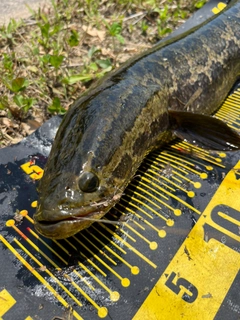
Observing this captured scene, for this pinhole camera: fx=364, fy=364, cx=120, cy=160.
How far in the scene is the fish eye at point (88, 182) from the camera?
1976mm

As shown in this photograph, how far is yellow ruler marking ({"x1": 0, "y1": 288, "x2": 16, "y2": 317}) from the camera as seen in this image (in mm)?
1884

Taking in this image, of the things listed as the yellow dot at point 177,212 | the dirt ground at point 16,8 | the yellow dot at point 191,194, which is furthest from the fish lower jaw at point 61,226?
the dirt ground at point 16,8

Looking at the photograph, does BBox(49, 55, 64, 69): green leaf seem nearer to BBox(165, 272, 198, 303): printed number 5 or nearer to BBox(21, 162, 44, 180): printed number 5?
BBox(21, 162, 44, 180): printed number 5

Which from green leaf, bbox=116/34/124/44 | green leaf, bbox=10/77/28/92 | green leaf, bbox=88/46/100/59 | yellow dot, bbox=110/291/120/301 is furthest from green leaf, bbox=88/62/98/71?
yellow dot, bbox=110/291/120/301

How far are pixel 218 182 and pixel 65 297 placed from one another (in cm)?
124

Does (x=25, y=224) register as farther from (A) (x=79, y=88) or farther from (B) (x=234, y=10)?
(B) (x=234, y=10)

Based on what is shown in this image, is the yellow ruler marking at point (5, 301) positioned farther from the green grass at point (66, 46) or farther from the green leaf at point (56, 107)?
the green leaf at point (56, 107)

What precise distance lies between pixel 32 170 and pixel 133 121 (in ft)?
2.64


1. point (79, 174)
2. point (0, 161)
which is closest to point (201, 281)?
point (79, 174)

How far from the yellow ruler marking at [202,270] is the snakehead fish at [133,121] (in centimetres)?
51

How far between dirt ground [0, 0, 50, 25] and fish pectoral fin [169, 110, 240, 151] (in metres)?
2.61

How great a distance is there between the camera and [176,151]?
8.97ft

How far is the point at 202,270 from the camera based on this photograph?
203cm

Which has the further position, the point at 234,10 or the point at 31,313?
the point at 234,10
